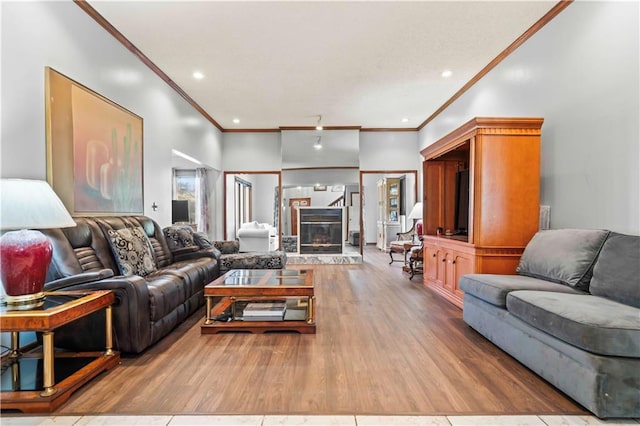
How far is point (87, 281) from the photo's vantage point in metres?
2.21

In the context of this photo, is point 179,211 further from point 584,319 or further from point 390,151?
point 584,319

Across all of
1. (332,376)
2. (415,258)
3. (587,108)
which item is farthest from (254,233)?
(587,108)

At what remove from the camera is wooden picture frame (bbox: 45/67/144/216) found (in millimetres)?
2572

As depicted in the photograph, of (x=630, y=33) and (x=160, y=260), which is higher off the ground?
(x=630, y=33)

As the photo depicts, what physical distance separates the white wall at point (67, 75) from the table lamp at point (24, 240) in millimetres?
580

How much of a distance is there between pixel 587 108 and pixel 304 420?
3.30 meters

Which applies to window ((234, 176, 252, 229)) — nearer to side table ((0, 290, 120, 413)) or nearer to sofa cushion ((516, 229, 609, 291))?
side table ((0, 290, 120, 413))

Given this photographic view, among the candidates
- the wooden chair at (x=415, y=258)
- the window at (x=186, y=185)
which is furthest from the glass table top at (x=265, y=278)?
the window at (x=186, y=185)

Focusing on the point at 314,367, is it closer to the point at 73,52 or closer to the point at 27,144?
the point at 27,144

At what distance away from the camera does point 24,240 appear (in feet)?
5.96

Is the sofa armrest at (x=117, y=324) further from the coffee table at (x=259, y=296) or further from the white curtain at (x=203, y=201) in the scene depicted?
the white curtain at (x=203, y=201)

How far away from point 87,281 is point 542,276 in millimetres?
3547

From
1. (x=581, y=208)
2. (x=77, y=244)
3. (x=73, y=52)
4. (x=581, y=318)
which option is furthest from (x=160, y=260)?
(x=581, y=208)

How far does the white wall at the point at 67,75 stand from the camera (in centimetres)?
220
